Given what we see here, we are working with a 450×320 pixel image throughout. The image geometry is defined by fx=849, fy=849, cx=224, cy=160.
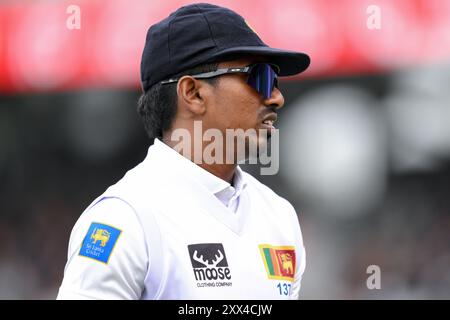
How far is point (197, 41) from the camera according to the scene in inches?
112

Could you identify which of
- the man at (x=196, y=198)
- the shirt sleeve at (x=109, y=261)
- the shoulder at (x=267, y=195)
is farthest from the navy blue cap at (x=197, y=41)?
the shirt sleeve at (x=109, y=261)

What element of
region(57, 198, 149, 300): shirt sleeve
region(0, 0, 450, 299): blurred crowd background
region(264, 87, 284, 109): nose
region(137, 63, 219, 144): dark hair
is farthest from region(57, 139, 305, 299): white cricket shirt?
region(0, 0, 450, 299): blurred crowd background

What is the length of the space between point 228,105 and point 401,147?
660 cm

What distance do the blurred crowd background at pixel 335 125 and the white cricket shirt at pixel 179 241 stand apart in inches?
217

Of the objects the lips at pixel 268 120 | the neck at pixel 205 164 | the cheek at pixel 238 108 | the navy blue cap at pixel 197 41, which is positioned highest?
the navy blue cap at pixel 197 41

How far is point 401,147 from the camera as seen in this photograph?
922cm

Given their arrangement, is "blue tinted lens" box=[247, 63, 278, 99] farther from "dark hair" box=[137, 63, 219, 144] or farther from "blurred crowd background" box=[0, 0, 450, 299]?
"blurred crowd background" box=[0, 0, 450, 299]

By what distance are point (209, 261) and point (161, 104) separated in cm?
65

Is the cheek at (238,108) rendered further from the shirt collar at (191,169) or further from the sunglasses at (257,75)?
the shirt collar at (191,169)

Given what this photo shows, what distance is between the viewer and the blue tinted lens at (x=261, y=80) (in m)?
2.88

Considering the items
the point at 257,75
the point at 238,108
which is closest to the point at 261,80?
the point at 257,75

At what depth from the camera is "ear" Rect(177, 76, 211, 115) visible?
291cm

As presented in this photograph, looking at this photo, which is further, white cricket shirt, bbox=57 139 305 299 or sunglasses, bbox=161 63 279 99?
sunglasses, bbox=161 63 279 99
